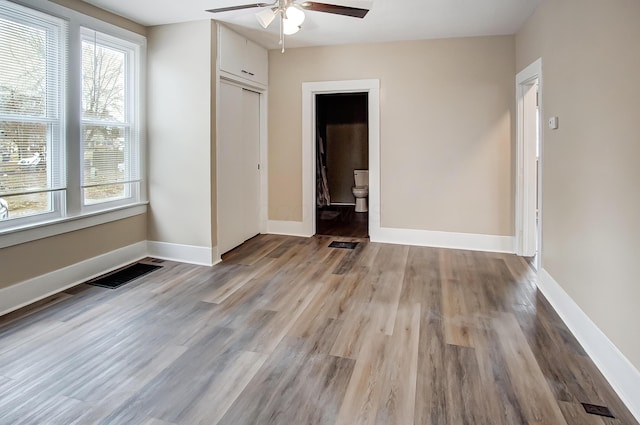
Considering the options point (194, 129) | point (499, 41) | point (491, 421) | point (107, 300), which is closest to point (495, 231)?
point (499, 41)

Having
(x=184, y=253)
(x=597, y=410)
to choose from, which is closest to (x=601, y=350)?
(x=597, y=410)

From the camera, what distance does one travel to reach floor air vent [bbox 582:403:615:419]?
70.1 inches

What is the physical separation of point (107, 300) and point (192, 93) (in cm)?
221

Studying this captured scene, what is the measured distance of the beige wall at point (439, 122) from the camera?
4.56 metres

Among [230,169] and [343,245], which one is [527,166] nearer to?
[343,245]

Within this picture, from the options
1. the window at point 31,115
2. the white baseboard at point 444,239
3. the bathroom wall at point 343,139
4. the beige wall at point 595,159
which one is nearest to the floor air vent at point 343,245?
the white baseboard at point 444,239

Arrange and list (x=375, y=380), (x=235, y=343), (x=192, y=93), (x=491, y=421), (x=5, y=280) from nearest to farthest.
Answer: (x=491, y=421) → (x=375, y=380) → (x=235, y=343) → (x=5, y=280) → (x=192, y=93)

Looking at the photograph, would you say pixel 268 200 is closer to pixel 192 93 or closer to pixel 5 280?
pixel 192 93

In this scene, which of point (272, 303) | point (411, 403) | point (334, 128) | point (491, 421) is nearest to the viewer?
point (491, 421)

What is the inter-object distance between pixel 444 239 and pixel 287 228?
2.16 meters

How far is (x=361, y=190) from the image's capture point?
747 centimetres

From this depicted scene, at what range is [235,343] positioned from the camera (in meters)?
2.46

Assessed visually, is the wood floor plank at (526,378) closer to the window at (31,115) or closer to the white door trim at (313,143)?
the white door trim at (313,143)

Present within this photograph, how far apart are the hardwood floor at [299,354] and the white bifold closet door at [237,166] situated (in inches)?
40.3
